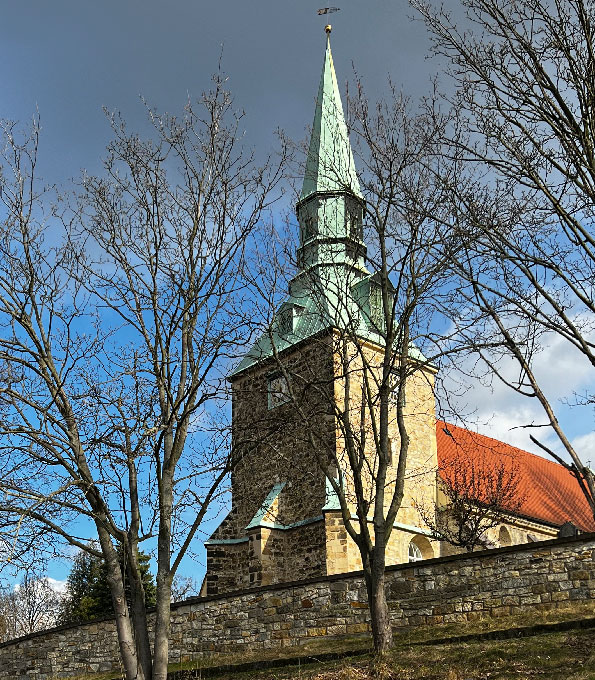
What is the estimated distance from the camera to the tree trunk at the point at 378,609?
10.0m

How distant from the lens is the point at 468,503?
2255 centimetres

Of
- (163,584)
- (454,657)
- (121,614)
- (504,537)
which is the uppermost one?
(504,537)

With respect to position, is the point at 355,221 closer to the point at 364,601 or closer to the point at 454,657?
the point at 364,601

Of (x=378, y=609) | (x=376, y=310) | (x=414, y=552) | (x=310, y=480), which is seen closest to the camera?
(x=378, y=609)

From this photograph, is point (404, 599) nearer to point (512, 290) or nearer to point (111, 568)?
point (111, 568)

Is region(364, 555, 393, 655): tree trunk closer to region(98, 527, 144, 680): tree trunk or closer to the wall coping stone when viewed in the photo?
the wall coping stone

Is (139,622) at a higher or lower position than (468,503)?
lower

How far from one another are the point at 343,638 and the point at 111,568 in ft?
13.5

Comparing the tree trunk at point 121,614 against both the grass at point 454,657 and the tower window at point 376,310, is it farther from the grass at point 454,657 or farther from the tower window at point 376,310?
the tower window at point 376,310

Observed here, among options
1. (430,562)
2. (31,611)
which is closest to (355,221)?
(430,562)

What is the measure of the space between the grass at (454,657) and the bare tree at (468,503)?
32.7ft

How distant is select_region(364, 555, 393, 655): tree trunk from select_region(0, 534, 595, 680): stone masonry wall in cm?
143

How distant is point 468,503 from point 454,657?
543 inches

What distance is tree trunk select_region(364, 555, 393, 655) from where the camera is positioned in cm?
1002
